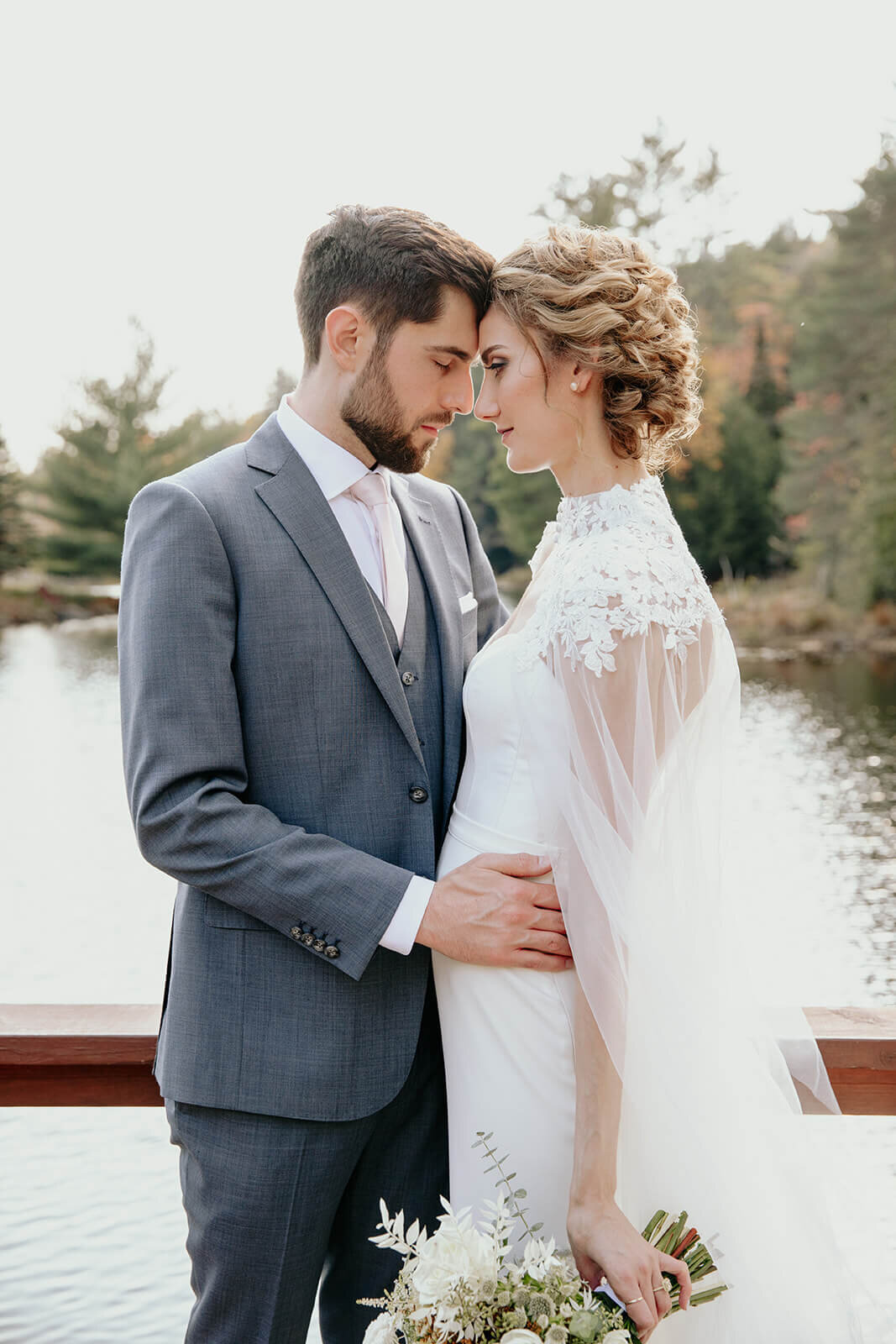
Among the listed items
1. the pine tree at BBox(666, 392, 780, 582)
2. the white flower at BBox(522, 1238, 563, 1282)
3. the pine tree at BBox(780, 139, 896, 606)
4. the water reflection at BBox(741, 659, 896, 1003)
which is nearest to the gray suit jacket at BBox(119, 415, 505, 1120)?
the white flower at BBox(522, 1238, 563, 1282)

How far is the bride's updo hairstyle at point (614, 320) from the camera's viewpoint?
1.74 metres

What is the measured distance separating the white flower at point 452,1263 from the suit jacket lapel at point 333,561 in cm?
66

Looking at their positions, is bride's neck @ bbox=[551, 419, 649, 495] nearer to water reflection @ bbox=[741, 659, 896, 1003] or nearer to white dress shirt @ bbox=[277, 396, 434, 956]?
white dress shirt @ bbox=[277, 396, 434, 956]

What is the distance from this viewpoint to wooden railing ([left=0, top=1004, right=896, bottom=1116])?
191cm

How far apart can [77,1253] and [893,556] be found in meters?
16.3

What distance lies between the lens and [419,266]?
186cm

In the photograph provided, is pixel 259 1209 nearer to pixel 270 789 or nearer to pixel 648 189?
pixel 270 789

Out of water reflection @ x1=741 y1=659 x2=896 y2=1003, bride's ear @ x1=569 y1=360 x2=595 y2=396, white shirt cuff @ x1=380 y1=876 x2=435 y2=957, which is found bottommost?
water reflection @ x1=741 y1=659 x2=896 y2=1003

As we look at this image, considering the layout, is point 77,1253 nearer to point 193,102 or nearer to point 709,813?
point 709,813

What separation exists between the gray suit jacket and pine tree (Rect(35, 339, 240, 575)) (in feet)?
71.3

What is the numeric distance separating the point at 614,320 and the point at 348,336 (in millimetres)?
433

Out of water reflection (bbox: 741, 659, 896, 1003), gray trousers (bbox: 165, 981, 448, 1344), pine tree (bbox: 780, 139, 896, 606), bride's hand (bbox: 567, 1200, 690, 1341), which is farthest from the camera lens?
pine tree (bbox: 780, 139, 896, 606)

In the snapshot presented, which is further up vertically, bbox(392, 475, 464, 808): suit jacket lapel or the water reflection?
bbox(392, 475, 464, 808): suit jacket lapel

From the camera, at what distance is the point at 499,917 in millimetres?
1651
